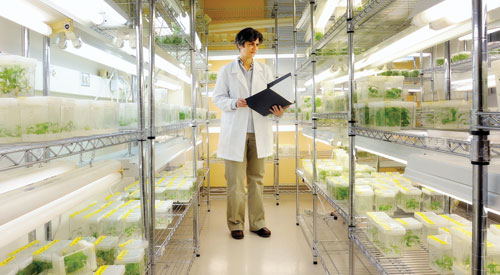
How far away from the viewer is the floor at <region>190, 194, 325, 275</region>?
2.64 m

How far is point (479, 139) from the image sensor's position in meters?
0.78

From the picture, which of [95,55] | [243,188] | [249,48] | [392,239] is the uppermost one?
[249,48]

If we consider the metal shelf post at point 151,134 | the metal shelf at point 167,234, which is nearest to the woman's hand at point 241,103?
the metal shelf at point 167,234

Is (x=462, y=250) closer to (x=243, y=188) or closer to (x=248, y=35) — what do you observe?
(x=243, y=188)

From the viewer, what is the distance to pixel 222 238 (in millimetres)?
3291

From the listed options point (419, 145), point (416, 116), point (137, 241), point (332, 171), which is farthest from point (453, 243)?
point (332, 171)

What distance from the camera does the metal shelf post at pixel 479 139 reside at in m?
0.76

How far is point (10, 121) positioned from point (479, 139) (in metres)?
1.15

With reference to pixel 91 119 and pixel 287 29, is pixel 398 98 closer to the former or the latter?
pixel 91 119

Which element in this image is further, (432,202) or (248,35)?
(248,35)

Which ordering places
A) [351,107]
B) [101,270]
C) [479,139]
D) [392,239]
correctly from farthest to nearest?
[351,107], [392,239], [101,270], [479,139]

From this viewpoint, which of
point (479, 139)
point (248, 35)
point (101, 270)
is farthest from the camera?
point (248, 35)

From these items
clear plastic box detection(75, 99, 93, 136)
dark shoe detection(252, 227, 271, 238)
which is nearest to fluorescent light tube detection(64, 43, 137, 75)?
clear plastic box detection(75, 99, 93, 136)

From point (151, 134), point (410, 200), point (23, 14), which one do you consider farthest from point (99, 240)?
point (410, 200)
